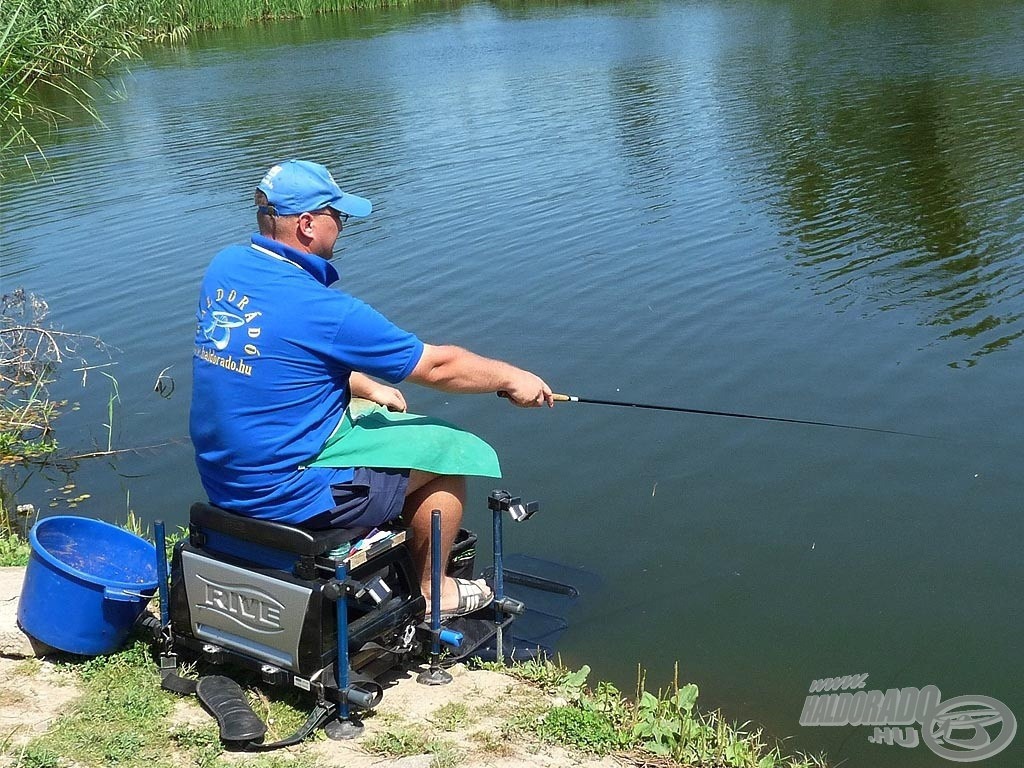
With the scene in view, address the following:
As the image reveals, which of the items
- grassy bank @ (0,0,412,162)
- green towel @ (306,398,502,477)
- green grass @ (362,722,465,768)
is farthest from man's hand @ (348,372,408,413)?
grassy bank @ (0,0,412,162)

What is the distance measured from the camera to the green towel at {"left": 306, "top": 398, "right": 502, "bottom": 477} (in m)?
3.91

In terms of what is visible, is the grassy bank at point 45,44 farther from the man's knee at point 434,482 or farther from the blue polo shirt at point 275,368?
the man's knee at point 434,482

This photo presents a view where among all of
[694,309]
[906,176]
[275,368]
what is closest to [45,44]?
[275,368]

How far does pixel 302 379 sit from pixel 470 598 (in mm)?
1191

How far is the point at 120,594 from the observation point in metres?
4.19

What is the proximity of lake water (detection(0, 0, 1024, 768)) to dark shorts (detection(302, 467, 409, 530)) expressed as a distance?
1.34m

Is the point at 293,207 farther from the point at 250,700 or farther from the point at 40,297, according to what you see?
the point at 40,297

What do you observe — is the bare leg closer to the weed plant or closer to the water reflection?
the weed plant

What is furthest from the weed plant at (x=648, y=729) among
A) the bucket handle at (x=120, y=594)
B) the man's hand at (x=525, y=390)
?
A: the bucket handle at (x=120, y=594)

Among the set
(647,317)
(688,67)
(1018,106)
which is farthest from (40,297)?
(688,67)

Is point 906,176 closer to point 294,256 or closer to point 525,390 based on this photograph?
point 525,390

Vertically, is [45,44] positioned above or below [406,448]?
above

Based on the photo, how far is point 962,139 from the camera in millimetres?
13789

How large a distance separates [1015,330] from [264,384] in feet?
19.4
